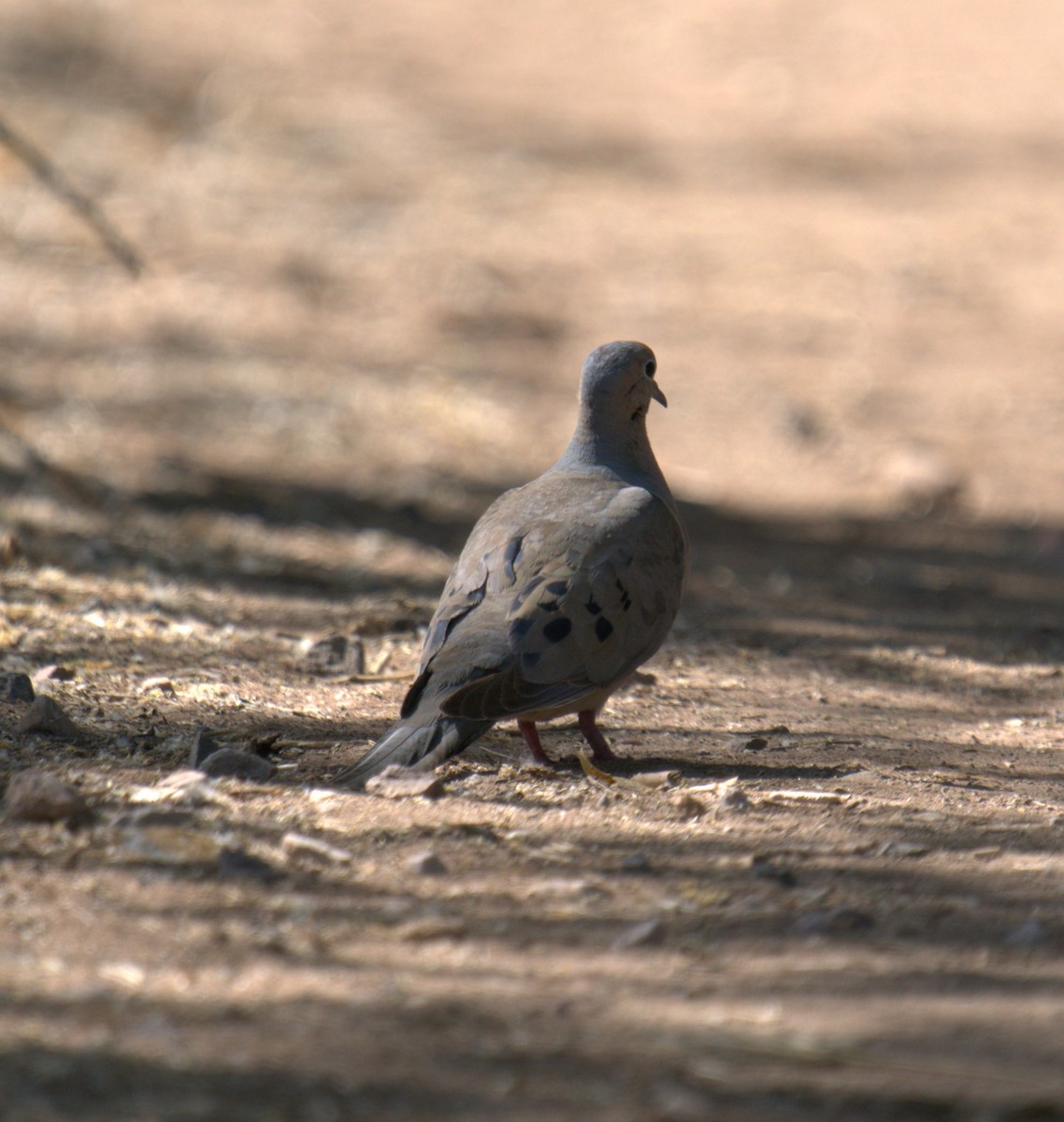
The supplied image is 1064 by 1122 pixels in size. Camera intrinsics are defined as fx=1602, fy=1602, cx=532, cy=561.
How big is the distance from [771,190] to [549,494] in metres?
8.62

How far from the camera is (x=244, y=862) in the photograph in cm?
335

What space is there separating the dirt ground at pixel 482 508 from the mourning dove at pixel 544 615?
21cm

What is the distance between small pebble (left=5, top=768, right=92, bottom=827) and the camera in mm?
3496

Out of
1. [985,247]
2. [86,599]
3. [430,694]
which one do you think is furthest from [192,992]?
[985,247]

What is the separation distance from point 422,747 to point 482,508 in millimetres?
3978

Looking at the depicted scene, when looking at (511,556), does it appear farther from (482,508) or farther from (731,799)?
(482,508)

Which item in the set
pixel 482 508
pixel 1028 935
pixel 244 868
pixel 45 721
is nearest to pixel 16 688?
pixel 45 721

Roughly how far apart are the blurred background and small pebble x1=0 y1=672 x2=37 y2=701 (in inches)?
68.7

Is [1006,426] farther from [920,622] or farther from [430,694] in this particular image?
[430,694]

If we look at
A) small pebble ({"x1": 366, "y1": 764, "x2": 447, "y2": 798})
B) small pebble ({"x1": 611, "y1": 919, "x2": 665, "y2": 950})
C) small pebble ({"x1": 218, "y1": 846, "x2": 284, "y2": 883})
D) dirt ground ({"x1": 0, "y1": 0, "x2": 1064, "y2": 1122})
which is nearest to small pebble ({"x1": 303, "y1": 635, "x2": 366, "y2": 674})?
dirt ground ({"x1": 0, "y1": 0, "x2": 1064, "y2": 1122})

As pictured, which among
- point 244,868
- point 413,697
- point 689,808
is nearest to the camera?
point 244,868

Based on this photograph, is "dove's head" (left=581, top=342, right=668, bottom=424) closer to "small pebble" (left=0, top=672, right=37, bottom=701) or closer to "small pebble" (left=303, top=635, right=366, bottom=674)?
"small pebble" (left=303, top=635, right=366, bottom=674)

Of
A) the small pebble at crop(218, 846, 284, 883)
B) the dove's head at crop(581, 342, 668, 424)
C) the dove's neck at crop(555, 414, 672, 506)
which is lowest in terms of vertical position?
the small pebble at crop(218, 846, 284, 883)

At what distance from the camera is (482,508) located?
7.79 metres
